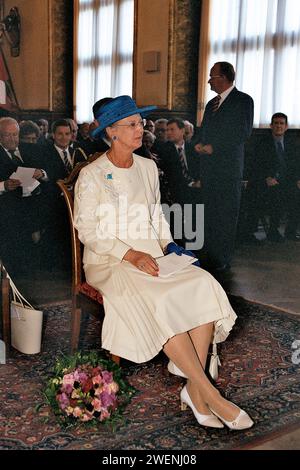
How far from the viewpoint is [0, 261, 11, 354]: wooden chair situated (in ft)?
12.7

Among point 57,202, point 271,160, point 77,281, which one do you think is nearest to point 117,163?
point 77,281

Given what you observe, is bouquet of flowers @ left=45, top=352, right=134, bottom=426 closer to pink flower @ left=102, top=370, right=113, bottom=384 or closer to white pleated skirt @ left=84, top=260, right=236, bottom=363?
pink flower @ left=102, top=370, right=113, bottom=384

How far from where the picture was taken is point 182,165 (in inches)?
257

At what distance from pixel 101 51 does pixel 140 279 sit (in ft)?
9.48

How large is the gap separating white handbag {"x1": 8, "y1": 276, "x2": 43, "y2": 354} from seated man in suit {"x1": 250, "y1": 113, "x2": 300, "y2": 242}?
4.18 metres

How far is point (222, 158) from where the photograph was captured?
22.2 ft

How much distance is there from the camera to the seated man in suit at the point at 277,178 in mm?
7477

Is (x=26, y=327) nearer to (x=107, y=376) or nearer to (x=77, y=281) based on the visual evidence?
(x=77, y=281)

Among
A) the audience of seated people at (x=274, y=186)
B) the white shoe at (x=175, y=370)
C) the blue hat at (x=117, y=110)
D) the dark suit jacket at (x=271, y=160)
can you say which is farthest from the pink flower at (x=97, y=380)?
the dark suit jacket at (x=271, y=160)

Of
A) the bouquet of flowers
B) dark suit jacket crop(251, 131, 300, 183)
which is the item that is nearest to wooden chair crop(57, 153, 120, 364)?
the bouquet of flowers

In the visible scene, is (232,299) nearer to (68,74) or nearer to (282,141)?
(68,74)

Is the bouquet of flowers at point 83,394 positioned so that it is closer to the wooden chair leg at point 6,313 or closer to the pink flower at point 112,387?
the pink flower at point 112,387

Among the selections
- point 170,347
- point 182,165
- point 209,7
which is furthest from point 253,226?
point 170,347

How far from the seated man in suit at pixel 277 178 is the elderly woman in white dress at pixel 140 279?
397cm
